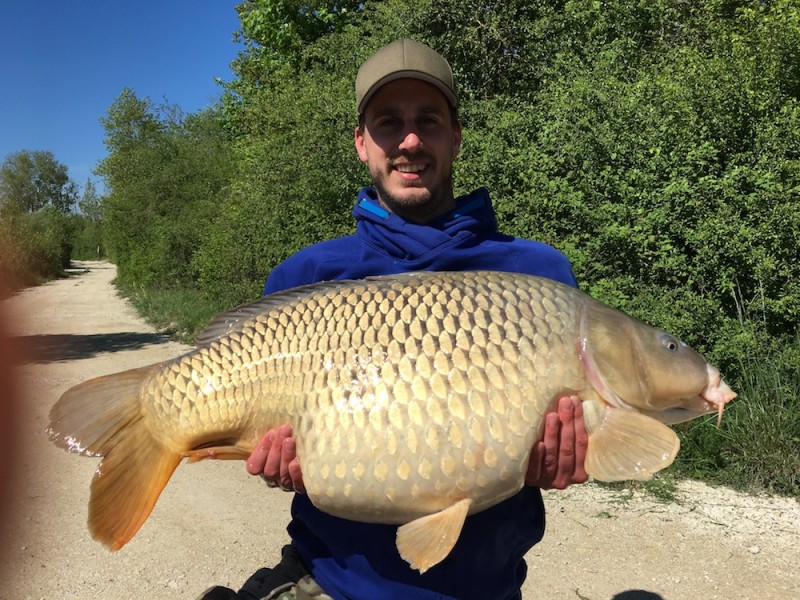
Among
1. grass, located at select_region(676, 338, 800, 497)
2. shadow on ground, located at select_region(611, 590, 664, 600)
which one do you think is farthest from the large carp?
grass, located at select_region(676, 338, 800, 497)

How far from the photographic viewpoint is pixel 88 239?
32156 millimetres

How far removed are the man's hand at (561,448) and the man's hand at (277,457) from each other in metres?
0.48

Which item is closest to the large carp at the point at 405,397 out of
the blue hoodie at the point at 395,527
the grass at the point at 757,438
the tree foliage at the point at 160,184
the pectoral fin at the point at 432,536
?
the pectoral fin at the point at 432,536

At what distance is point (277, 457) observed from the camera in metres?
1.33

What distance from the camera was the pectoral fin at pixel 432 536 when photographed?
3.89 feet

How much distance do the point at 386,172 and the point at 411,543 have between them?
0.91 metres

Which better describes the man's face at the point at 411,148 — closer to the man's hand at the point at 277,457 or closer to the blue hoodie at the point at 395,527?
the blue hoodie at the point at 395,527

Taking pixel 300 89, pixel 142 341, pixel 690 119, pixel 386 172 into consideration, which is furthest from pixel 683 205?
pixel 142 341

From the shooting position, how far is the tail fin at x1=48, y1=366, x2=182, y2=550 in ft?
4.37

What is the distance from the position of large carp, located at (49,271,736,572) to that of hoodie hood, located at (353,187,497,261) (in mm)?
165

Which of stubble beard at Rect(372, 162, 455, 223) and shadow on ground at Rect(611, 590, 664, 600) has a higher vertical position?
stubble beard at Rect(372, 162, 455, 223)

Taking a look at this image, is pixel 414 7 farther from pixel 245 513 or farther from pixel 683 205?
pixel 245 513

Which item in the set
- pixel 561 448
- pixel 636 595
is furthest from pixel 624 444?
pixel 636 595

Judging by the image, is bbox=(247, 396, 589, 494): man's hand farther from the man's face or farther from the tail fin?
the man's face
